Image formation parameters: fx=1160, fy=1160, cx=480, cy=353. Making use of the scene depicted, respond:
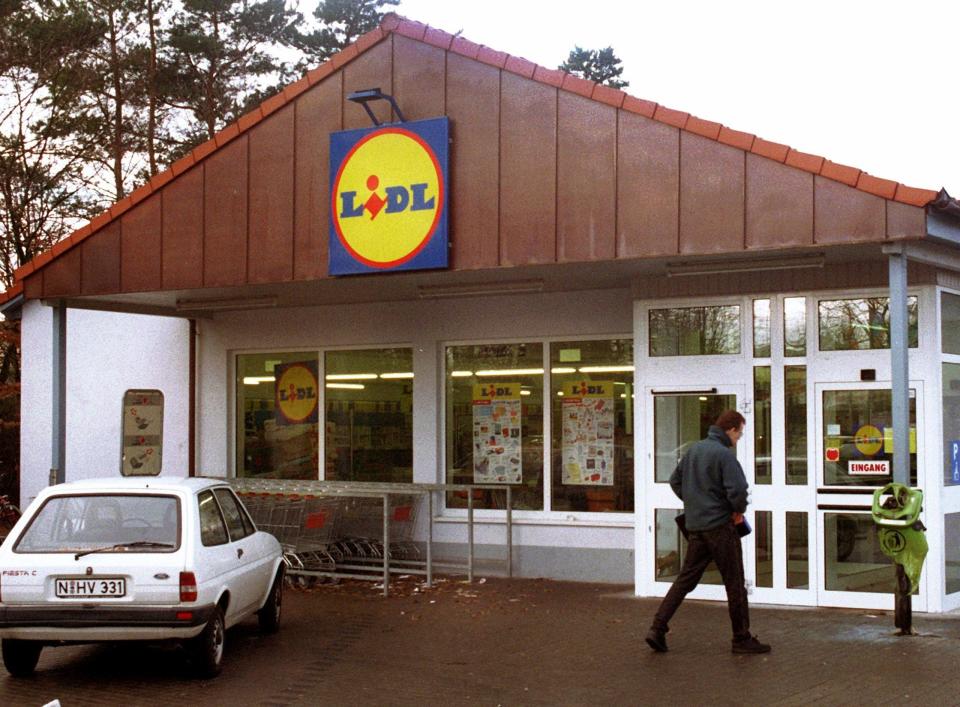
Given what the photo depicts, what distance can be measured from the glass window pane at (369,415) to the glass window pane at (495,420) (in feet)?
2.02

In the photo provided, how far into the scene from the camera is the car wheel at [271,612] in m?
10.1

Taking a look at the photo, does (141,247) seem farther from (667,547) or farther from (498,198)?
(667,547)

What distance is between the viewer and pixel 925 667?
8.22 m

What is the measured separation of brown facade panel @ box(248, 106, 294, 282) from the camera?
466 inches

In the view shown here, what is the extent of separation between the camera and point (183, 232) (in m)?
12.3

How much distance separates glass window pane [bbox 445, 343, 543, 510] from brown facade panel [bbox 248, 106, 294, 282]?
9.81ft

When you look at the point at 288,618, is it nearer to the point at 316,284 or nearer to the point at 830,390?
the point at 316,284

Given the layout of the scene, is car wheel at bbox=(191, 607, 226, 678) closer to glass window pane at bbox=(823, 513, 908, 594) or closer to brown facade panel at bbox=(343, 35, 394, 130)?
Result: brown facade panel at bbox=(343, 35, 394, 130)

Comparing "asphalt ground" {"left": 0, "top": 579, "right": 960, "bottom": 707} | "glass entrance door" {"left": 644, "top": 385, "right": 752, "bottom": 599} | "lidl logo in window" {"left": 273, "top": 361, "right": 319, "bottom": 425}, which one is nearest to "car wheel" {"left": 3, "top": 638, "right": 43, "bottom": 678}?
"asphalt ground" {"left": 0, "top": 579, "right": 960, "bottom": 707}

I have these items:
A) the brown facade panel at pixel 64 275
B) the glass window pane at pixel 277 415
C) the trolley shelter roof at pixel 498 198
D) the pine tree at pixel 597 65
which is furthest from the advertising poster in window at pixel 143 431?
the pine tree at pixel 597 65

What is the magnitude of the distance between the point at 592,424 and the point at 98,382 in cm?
738

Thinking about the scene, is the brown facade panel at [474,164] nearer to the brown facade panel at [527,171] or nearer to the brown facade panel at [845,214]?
the brown facade panel at [527,171]

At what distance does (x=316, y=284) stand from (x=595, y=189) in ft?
11.5

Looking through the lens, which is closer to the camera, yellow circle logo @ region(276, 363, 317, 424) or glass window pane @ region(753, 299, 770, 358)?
glass window pane @ region(753, 299, 770, 358)
